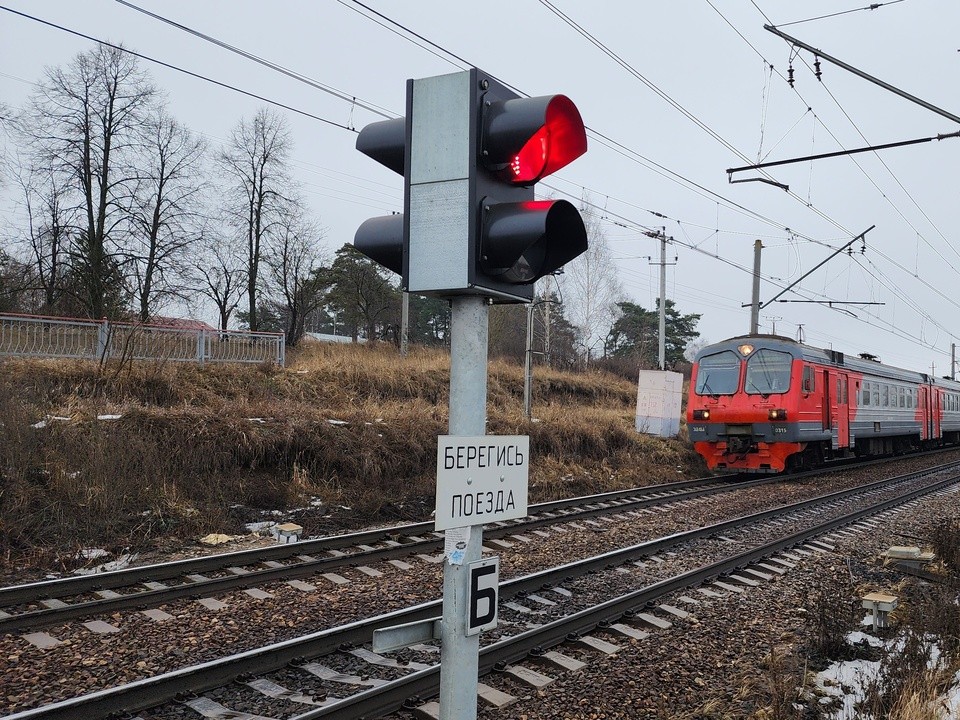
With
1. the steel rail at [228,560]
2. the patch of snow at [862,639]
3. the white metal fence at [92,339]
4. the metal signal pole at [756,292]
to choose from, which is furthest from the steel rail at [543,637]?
the metal signal pole at [756,292]

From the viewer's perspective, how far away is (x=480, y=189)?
9.29 feet

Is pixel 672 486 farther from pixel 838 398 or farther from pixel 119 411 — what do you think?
pixel 119 411

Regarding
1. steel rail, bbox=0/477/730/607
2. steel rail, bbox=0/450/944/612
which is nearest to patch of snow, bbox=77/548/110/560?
steel rail, bbox=0/450/944/612

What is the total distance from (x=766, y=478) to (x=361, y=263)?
18090mm

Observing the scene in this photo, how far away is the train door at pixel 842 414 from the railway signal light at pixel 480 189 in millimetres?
18536

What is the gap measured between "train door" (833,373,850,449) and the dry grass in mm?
3616

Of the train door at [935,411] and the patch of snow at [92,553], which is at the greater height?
the train door at [935,411]

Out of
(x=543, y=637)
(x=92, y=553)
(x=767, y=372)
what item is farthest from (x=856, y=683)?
(x=767, y=372)

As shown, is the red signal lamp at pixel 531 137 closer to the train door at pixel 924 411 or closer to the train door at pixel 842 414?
the train door at pixel 842 414

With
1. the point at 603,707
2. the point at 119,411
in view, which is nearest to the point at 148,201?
the point at 119,411

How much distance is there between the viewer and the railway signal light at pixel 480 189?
275 centimetres

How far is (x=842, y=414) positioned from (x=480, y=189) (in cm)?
1933

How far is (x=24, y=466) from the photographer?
920 cm

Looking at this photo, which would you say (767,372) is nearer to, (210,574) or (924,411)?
(210,574)
